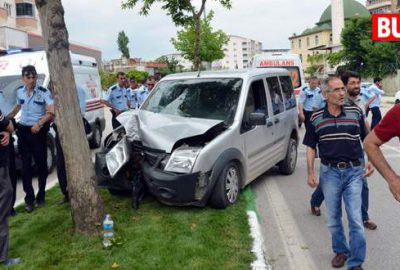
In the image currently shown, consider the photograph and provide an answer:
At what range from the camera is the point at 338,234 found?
4.18 metres

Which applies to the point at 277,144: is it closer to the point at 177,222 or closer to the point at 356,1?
the point at 177,222

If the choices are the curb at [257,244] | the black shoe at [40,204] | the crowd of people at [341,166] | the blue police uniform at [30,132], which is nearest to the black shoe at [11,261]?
the blue police uniform at [30,132]

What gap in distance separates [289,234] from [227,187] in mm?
1043

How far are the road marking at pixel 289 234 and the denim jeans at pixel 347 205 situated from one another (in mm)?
357

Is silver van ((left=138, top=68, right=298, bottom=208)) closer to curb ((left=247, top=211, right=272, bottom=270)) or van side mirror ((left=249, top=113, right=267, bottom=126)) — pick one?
van side mirror ((left=249, top=113, right=267, bottom=126))

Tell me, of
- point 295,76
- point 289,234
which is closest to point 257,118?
point 289,234

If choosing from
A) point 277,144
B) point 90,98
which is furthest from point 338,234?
point 90,98

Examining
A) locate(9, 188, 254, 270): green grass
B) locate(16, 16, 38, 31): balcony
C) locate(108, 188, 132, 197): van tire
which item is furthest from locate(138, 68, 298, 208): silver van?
locate(16, 16, 38, 31): balcony

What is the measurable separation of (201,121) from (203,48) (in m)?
21.9

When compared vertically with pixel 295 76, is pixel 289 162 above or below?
below

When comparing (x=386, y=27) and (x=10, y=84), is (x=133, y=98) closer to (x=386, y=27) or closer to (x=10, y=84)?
(x=10, y=84)

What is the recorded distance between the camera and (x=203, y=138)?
580 cm

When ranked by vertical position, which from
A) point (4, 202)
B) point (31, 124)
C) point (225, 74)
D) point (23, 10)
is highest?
point (23, 10)

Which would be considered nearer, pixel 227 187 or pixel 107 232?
pixel 107 232
